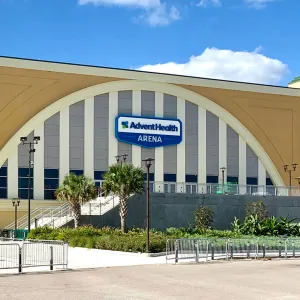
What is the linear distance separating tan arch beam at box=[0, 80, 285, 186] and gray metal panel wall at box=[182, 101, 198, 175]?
97cm

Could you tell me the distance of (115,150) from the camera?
216 feet

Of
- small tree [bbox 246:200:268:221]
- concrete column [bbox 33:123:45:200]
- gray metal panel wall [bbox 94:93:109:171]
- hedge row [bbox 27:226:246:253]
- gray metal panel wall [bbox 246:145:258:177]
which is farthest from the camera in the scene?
gray metal panel wall [bbox 246:145:258:177]

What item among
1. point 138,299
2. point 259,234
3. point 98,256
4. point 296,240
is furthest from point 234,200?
point 138,299

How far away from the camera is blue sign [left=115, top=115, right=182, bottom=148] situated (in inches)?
2606

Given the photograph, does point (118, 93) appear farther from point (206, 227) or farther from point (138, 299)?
point (138, 299)

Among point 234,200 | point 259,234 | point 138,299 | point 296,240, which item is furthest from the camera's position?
point 234,200

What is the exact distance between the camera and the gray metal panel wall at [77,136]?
6391 cm

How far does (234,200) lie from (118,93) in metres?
17.8

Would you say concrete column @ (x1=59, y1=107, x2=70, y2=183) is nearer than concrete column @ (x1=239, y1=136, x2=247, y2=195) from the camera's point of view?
Yes

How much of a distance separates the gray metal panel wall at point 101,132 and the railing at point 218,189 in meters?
11.9

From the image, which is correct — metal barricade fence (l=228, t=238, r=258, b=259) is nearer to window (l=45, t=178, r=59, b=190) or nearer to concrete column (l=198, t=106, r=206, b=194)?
window (l=45, t=178, r=59, b=190)

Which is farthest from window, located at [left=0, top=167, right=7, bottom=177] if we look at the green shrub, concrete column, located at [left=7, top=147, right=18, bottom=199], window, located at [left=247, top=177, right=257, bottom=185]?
window, located at [left=247, top=177, right=257, bottom=185]

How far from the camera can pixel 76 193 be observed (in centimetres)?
4819

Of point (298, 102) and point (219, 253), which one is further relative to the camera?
point (298, 102)
